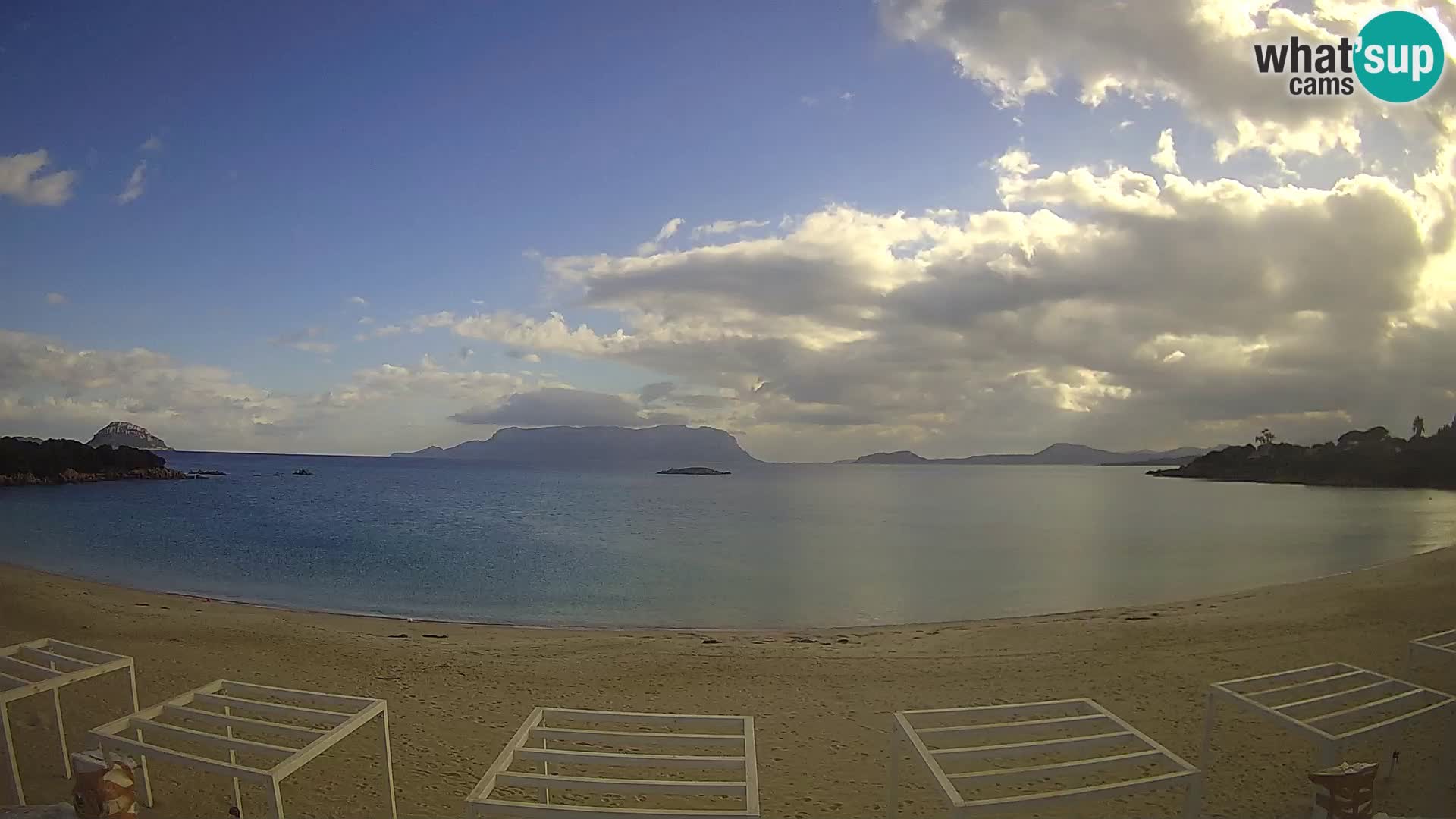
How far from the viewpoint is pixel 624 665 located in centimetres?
889

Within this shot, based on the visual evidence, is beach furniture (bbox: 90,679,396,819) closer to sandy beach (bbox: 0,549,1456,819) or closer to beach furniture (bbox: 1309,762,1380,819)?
sandy beach (bbox: 0,549,1456,819)

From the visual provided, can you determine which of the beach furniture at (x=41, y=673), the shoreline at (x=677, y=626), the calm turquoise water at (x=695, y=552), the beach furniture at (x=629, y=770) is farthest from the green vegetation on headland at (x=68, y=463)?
the beach furniture at (x=629, y=770)

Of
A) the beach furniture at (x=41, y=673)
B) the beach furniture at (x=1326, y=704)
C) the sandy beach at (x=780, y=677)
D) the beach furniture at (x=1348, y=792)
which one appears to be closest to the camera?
the beach furniture at (x=1348, y=792)

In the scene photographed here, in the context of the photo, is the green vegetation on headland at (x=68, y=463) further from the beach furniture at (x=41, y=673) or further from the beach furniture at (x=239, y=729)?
the beach furniture at (x=239, y=729)

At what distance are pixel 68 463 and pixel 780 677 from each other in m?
Result: 77.7

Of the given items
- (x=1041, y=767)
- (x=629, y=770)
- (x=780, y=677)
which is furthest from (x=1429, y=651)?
(x=629, y=770)

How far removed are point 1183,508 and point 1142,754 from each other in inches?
2120

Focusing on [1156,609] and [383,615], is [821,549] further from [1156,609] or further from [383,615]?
[383,615]

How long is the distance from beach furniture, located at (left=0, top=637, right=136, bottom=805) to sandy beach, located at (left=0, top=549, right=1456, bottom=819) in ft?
1.31

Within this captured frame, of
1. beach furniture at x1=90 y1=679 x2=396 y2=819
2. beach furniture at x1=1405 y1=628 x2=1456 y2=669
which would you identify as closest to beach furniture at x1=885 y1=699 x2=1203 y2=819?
beach furniture at x1=1405 y1=628 x2=1456 y2=669

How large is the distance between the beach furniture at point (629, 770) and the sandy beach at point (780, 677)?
0.60 metres

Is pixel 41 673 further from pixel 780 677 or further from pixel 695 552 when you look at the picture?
pixel 695 552

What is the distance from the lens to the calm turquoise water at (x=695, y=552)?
16734mm

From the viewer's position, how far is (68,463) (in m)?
62.7
